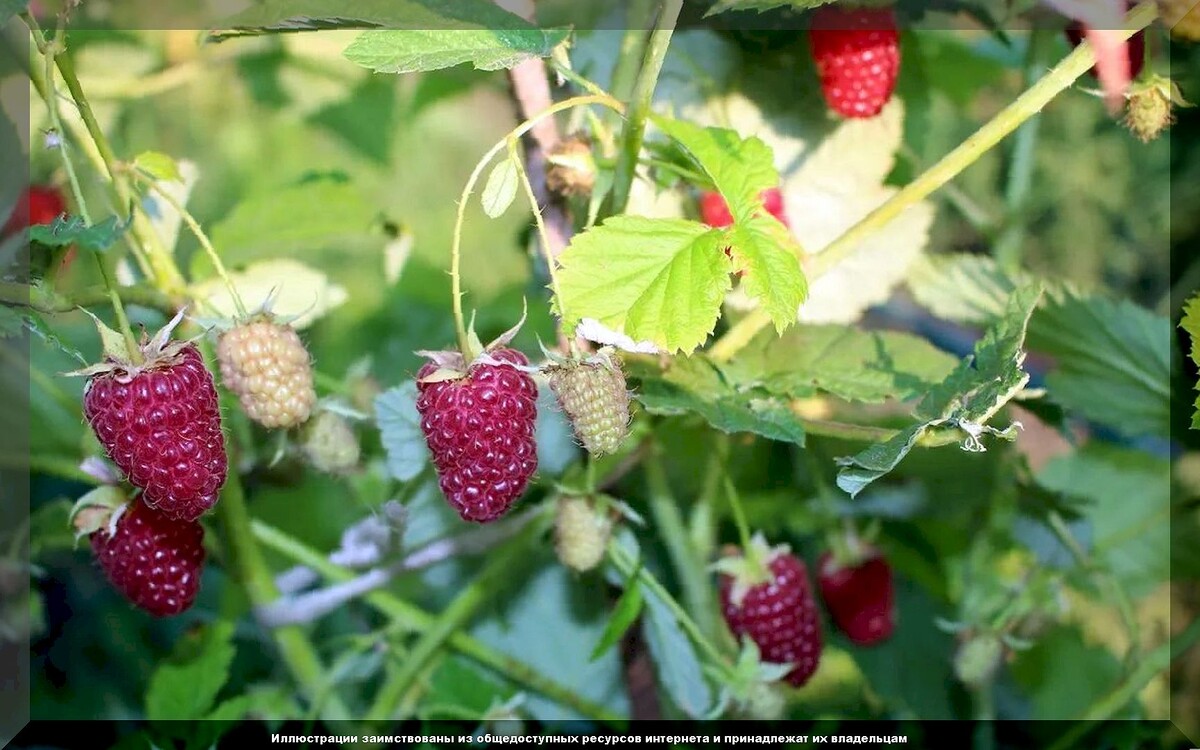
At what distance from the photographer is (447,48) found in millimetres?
683

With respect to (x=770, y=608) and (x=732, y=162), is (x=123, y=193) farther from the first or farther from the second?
(x=770, y=608)

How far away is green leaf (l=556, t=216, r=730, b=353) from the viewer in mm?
648

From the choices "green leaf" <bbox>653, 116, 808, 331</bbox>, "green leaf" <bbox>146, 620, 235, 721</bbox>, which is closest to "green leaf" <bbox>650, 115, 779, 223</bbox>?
"green leaf" <bbox>653, 116, 808, 331</bbox>

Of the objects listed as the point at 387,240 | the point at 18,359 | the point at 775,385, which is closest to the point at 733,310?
the point at 775,385

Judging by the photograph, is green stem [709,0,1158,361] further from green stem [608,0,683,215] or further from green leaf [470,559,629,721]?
green leaf [470,559,629,721]

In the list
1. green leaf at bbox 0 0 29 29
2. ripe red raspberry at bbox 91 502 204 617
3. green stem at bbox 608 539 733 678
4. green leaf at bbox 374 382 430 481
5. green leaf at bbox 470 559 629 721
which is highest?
green leaf at bbox 0 0 29 29

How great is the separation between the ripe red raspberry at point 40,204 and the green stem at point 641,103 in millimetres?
561

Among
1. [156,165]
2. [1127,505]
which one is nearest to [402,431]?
[156,165]

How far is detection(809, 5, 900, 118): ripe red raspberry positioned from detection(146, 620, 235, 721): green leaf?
28.0 inches

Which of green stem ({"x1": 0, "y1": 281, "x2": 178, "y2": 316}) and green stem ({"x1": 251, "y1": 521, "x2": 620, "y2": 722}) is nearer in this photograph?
green stem ({"x1": 0, "y1": 281, "x2": 178, "y2": 316})

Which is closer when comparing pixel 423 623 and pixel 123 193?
pixel 123 193

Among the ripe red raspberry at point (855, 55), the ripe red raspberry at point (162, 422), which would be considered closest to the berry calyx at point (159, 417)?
the ripe red raspberry at point (162, 422)

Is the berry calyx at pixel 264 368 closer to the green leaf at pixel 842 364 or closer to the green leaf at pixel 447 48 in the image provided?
the green leaf at pixel 447 48

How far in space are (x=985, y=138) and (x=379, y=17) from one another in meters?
0.41
